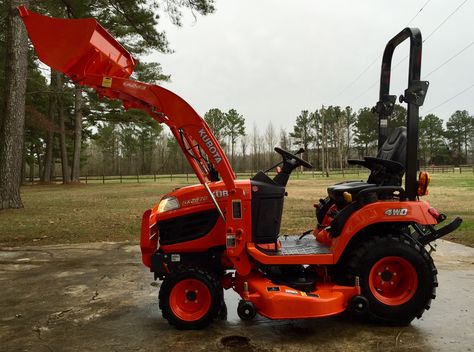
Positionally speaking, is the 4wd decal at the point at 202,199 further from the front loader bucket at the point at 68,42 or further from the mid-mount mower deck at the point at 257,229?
the front loader bucket at the point at 68,42

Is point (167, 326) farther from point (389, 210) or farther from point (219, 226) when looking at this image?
point (389, 210)

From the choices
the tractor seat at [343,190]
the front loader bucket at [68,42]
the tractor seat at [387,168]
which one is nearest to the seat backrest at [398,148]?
the tractor seat at [387,168]

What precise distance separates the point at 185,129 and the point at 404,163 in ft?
7.00

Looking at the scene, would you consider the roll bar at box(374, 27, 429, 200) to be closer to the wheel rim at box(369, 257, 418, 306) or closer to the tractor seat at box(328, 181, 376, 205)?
the tractor seat at box(328, 181, 376, 205)

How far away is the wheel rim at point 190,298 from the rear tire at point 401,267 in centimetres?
133

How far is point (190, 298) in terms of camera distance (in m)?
4.11

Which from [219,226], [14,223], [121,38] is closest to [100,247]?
[14,223]

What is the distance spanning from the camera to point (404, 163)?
4285 mm

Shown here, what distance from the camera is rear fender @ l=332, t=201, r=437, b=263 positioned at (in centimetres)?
401

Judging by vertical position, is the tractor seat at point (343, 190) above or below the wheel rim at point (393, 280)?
above

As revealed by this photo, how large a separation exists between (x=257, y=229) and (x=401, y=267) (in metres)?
1.37

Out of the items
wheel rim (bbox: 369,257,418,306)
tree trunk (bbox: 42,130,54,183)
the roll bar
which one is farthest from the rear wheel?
tree trunk (bbox: 42,130,54,183)

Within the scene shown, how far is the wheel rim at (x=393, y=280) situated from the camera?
4.02 meters

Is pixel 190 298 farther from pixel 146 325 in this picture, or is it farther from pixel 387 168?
pixel 387 168
